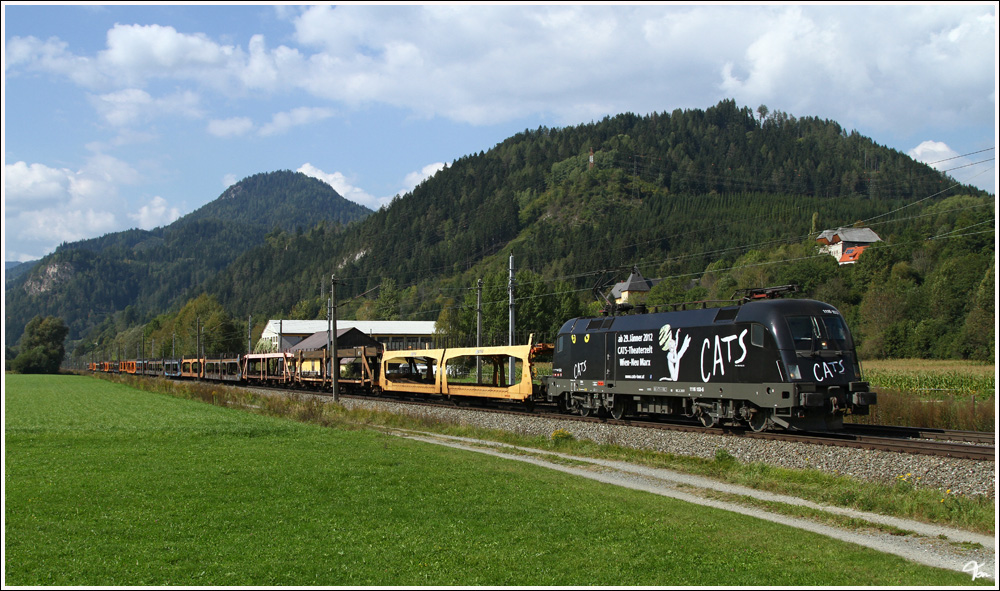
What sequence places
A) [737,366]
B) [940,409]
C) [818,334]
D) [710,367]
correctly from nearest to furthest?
[818,334]
[737,366]
[710,367]
[940,409]

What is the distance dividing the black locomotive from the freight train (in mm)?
31

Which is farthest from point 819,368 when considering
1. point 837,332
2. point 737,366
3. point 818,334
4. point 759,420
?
point 759,420

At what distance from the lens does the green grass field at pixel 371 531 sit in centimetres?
871

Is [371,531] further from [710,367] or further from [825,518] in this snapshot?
[710,367]

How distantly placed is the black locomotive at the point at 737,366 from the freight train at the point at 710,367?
31 millimetres

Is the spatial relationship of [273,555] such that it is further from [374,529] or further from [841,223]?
[841,223]

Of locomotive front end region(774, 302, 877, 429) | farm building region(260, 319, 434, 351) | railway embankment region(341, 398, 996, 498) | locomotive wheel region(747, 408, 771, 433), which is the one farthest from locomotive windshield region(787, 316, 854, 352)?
farm building region(260, 319, 434, 351)

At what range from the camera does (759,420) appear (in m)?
22.5

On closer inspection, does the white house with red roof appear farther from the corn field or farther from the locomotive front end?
the locomotive front end

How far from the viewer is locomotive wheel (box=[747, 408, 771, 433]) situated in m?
22.1

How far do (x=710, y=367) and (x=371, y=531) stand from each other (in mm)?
15256

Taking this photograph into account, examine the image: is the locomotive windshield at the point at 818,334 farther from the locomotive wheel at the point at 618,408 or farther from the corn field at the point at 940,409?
the locomotive wheel at the point at 618,408

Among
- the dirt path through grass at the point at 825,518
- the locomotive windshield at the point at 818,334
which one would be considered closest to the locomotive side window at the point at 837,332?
the locomotive windshield at the point at 818,334

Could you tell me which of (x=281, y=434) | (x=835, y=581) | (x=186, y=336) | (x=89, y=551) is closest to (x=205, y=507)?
(x=89, y=551)
